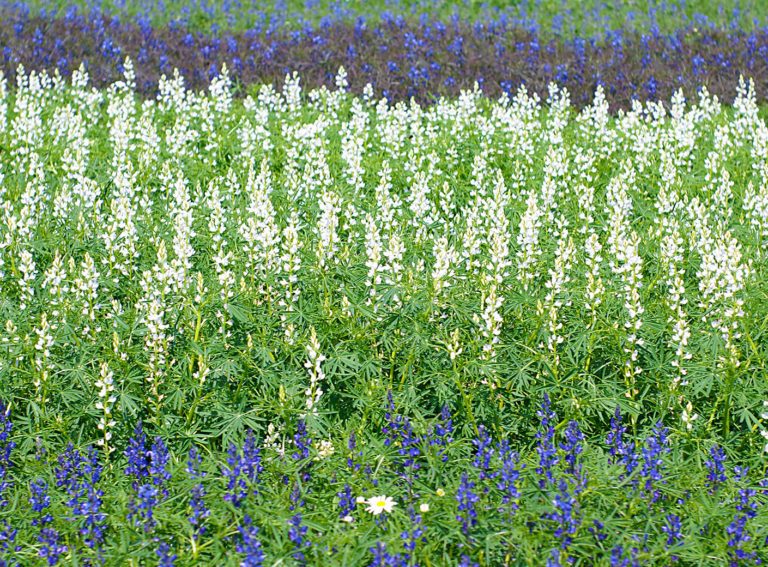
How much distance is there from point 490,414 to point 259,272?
188 centimetres

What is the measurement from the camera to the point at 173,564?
3.36 metres

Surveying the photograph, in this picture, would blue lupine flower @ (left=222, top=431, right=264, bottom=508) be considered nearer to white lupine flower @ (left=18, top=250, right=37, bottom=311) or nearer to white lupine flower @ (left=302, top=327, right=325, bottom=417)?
white lupine flower @ (left=302, top=327, right=325, bottom=417)

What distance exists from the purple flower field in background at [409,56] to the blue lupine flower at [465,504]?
9.22 m

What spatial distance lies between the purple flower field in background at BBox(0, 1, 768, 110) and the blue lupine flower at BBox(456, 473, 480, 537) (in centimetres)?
922

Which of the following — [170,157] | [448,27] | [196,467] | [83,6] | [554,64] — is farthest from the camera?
[83,6]

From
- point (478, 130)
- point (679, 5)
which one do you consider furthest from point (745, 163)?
point (679, 5)

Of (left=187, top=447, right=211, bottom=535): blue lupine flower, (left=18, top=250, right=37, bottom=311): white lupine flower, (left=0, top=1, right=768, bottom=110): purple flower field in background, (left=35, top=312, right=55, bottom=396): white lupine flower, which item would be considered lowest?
(left=187, top=447, right=211, bottom=535): blue lupine flower

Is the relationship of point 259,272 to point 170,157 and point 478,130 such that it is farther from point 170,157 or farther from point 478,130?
point 478,130

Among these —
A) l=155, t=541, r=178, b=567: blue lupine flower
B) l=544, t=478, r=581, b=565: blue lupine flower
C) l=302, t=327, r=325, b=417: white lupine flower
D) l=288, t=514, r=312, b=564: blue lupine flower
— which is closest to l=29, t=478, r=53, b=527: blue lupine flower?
l=155, t=541, r=178, b=567: blue lupine flower

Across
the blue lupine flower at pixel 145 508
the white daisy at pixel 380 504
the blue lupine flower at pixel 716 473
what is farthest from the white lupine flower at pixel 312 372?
the blue lupine flower at pixel 716 473

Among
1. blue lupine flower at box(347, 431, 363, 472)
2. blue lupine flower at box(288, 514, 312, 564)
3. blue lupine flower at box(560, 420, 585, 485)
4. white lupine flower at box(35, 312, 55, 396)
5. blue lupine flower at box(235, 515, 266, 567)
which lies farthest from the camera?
white lupine flower at box(35, 312, 55, 396)

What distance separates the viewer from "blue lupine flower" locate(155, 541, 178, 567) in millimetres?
3156

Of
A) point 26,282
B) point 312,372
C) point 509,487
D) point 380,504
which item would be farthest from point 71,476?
point 509,487

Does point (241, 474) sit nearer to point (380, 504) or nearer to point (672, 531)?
point (380, 504)
